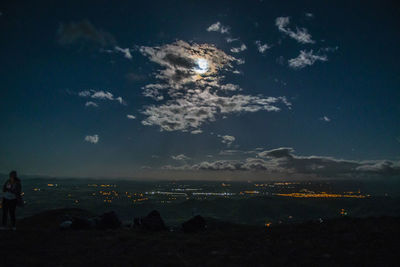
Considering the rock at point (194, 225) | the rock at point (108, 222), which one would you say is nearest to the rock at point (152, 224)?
the rock at point (194, 225)

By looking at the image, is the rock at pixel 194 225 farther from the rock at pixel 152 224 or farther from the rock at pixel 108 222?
the rock at pixel 108 222

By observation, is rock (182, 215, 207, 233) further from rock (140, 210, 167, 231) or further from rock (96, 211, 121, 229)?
rock (96, 211, 121, 229)

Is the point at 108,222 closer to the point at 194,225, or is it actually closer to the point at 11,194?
the point at 11,194

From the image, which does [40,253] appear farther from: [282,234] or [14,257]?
[282,234]

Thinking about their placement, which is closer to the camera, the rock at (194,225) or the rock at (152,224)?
the rock at (194,225)

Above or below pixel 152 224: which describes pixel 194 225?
above

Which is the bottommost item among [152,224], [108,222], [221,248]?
[108,222]

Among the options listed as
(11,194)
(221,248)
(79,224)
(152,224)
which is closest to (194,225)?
(152,224)
